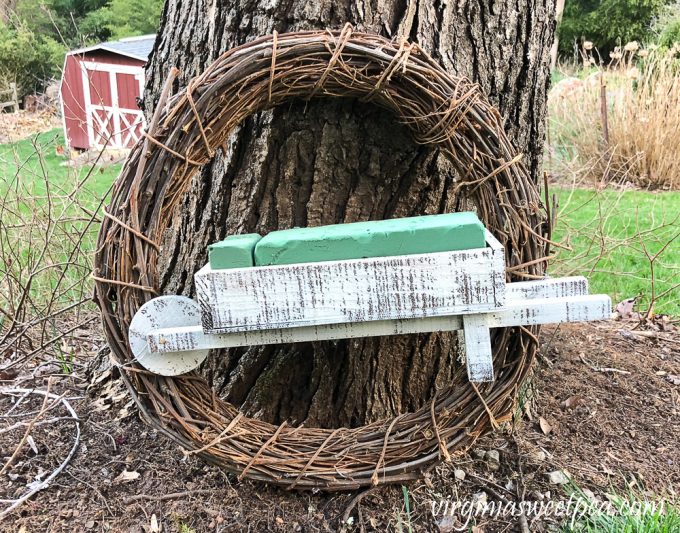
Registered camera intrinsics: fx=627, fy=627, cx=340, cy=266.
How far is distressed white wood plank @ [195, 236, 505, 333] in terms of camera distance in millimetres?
1511

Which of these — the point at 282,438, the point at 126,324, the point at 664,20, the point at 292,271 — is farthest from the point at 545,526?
the point at 664,20

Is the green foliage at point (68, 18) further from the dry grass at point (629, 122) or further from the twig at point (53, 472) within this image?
the twig at point (53, 472)

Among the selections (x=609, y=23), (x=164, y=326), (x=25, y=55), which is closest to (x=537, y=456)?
(x=164, y=326)

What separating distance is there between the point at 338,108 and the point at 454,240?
61 centimetres

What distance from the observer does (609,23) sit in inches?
671

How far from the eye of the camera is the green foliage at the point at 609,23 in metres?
16.6

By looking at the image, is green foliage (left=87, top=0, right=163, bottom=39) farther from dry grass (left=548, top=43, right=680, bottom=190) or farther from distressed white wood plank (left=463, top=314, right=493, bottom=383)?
distressed white wood plank (left=463, top=314, right=493, bottom=383)

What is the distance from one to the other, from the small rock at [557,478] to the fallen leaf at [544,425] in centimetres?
23

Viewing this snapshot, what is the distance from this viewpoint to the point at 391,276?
1518mm

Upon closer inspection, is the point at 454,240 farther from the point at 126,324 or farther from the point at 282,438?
the point at 126,324

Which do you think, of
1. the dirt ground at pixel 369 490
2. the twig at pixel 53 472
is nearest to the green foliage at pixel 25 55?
the twig at pixel 53 472

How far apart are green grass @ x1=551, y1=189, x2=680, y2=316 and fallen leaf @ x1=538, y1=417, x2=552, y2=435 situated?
0.92 m

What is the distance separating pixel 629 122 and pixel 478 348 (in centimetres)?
589

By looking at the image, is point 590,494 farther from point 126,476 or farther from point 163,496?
point 126,476
